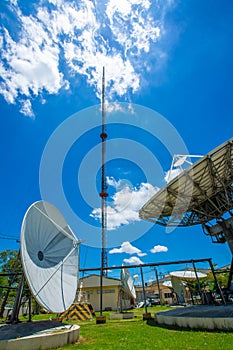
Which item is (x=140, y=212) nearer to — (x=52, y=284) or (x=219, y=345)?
(x=52, y=284)

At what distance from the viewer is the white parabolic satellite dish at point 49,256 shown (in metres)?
6.92

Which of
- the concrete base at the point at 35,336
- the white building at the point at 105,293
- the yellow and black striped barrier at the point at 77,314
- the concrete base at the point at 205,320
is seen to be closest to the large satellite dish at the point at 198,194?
the concrete base at the point at 205,320

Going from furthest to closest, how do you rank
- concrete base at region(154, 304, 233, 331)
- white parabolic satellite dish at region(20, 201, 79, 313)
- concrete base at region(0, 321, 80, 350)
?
concrete base at region(154, 304, 233, 331)
white parabolic satellite dish at region(20, 201, 79, 313)
concrete base at region(0, 321, 80, 350)

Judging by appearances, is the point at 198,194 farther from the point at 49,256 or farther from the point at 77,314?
the point at 77,314

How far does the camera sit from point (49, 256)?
895 cm

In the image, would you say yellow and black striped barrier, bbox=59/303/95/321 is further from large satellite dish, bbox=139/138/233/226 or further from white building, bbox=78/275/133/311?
white building, bbox=78/275/133/311

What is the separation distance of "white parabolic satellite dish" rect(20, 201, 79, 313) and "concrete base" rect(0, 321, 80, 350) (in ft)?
2.17

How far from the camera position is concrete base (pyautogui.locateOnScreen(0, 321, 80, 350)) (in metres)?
5.94

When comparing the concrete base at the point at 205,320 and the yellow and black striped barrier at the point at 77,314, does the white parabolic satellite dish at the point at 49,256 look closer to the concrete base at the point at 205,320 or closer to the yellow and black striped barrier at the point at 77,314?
the concrete base at the point at 205,320

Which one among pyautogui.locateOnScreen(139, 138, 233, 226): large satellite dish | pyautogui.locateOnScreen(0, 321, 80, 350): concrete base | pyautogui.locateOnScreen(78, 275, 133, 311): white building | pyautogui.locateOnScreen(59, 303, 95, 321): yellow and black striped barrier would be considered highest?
pyautogui.locateOnScreen(139, 138, 233, 226): large satellite dish

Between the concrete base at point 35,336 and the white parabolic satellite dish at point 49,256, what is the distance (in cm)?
66

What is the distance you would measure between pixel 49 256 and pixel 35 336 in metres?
2.96

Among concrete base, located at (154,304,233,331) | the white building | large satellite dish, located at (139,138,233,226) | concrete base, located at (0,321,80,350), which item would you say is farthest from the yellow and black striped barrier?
the white building

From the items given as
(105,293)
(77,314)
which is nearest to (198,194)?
(77,314)
